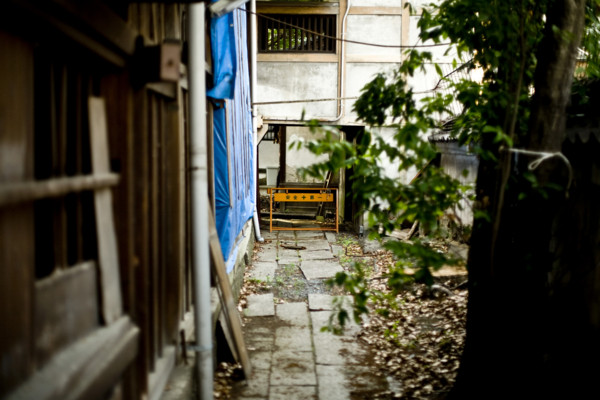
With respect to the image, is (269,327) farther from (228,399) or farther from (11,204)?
(11,204)

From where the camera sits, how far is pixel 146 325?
337 cm

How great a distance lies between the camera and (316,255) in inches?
510

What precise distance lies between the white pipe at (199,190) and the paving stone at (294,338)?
302 centimetres

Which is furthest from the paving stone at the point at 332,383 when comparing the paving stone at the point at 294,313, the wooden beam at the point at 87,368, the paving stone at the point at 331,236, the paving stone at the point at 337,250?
the paving stone at the point at 331,236

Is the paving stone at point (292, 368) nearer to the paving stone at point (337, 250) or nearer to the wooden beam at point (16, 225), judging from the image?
the wooden beam at point (16, 225)

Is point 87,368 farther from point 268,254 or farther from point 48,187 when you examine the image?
point 268,254

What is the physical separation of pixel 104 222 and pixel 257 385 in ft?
12.4

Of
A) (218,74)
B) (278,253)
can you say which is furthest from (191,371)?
(278,253)

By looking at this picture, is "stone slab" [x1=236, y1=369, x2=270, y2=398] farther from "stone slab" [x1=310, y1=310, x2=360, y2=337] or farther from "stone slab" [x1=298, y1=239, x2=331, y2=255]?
"stone slab" [x1=298, y1=239, x2=331, y2=255]

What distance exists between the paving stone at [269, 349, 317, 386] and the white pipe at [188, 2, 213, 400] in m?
1.98

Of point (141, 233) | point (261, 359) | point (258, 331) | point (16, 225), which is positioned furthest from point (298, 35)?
point (16, 225)

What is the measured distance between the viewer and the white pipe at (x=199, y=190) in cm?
430

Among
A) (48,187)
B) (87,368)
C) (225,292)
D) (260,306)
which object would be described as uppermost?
(48,187)

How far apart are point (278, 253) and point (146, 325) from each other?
9.80m
